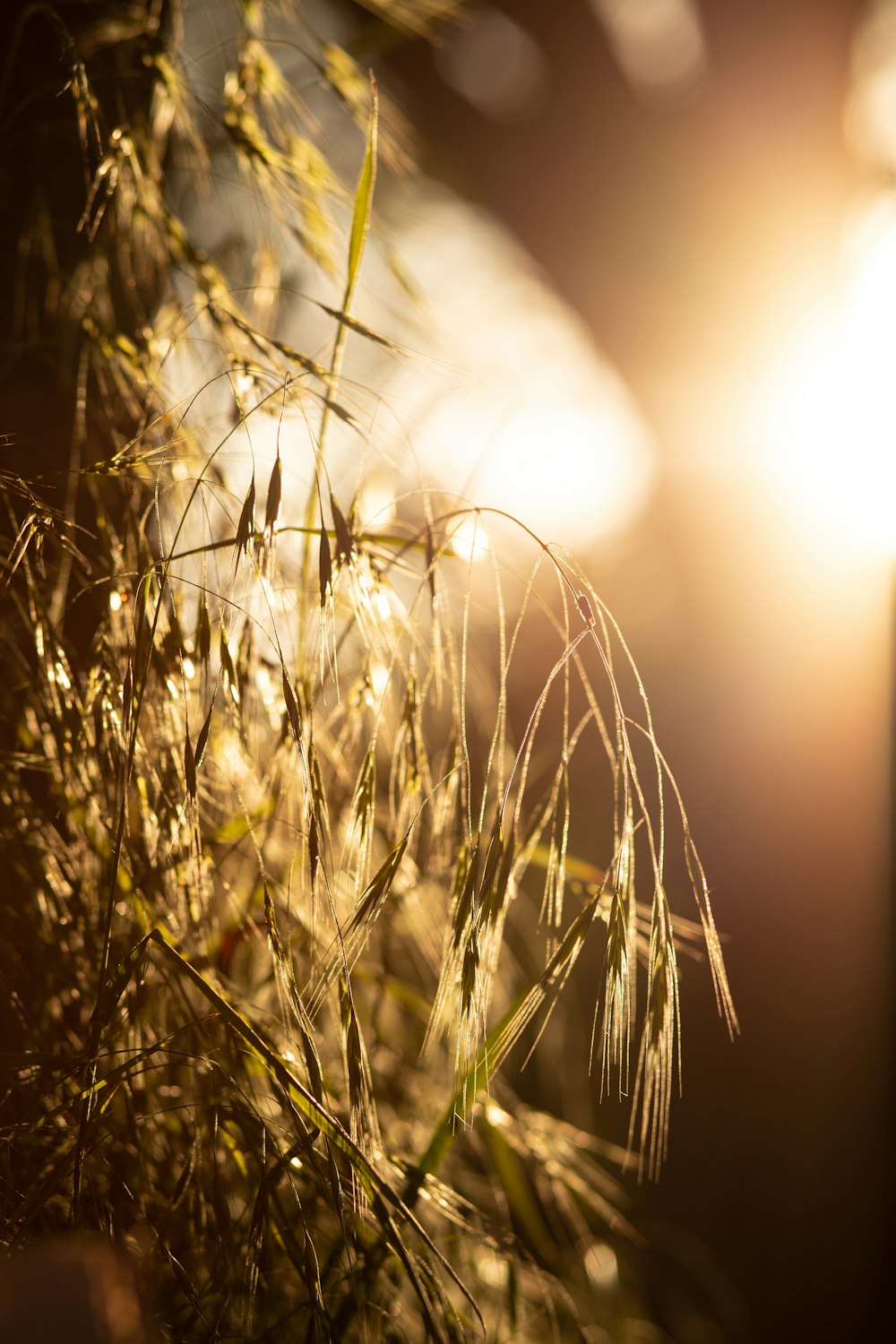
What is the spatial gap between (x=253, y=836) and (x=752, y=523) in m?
1.23

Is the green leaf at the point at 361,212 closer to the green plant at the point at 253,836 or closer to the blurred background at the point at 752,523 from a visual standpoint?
the green plant at the point at 253,836

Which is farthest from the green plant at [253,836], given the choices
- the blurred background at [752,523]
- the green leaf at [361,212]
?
the blurred background at [752,523]

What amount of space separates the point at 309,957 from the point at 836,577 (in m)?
1.22

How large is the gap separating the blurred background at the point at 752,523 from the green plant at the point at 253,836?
434mm

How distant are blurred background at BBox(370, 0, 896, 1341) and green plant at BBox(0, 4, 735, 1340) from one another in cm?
43

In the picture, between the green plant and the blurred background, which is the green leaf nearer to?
the green plant

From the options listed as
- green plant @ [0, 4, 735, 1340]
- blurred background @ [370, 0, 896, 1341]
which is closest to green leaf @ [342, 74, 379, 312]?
green plant @ [0, 4, 735, 1340]

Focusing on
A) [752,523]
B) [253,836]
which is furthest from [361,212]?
[752,523]

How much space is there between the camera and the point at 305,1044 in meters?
0.39

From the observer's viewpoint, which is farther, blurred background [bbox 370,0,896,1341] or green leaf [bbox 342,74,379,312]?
blurred background [bbox 370,0,896,1341]

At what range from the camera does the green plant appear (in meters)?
0.40

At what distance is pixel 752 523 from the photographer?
141 cm

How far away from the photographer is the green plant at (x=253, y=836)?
1.31ft

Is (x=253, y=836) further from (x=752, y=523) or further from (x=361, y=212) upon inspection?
(x=752, y=523)
